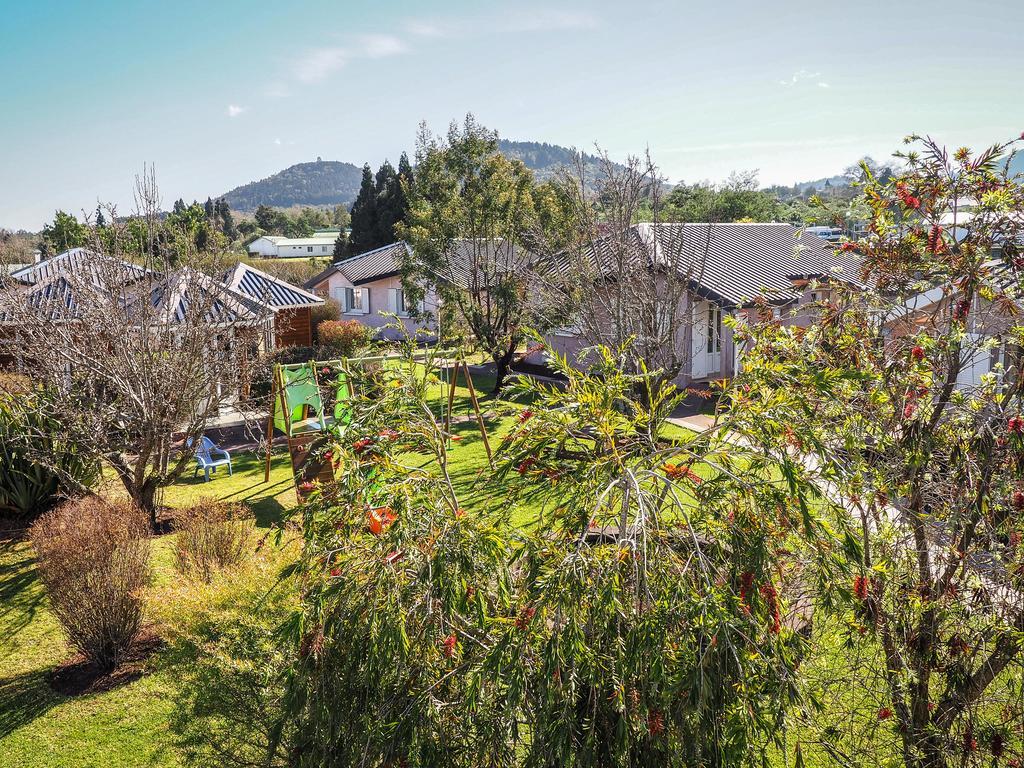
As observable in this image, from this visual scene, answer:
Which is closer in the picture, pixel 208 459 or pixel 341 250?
pixel 208 459

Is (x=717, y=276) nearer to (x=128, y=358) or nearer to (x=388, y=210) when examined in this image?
(x=128, y=358)

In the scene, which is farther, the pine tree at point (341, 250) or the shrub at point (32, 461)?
the pine tree at point (341, 250)

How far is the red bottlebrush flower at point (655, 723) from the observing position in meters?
2.95

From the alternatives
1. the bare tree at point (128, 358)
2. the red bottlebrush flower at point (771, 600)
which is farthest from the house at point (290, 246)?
the red bottlebrush flower at point (771, 600)

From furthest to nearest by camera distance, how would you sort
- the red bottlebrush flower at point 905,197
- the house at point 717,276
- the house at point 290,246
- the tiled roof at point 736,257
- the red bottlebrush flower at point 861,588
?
the house at point 290,246 < the tiled roof at point 736,257 < the house at point 717,276 < the red bottlebrush flower at point 905,197 < the red bottlebrush flower at point 861,588

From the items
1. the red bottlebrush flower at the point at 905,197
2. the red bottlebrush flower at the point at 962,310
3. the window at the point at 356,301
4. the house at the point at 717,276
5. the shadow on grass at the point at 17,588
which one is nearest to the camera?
the red bottlebrush flower at the point at 962,310

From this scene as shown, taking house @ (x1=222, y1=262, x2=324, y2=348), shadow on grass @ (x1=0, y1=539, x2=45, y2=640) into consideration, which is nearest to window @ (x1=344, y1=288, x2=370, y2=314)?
house @ (x1=222, y1=262, x2=324, y2=348)

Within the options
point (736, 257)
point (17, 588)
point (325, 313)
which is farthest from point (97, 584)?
point (325, 313)

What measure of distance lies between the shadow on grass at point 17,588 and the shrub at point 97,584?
3.51 ft

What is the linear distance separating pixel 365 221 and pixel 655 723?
46.7m

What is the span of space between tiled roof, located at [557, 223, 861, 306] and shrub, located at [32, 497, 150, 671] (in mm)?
9498

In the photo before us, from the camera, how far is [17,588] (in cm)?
898

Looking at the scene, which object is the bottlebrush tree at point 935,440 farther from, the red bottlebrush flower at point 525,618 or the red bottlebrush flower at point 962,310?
the red bottlebrush flower at point 525,618

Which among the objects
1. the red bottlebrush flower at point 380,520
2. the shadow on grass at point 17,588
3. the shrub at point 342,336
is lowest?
the shadow on grass at point 17,588
